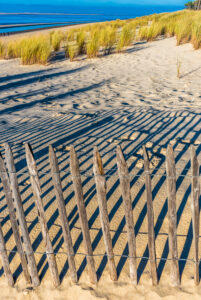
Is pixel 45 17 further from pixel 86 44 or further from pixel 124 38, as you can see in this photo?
pixel 124 38

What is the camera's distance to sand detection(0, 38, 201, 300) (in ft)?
6.17

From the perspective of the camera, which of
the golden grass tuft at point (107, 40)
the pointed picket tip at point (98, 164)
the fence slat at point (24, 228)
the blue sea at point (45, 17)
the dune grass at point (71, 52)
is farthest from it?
the blue sea at point (45, 17)

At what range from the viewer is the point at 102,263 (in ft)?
6.48

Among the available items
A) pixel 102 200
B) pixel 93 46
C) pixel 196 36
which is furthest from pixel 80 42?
pixel 102 200

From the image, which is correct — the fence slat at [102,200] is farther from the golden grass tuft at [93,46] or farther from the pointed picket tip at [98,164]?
the golden grass tuft at [93,46]

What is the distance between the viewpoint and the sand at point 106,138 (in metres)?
1.88

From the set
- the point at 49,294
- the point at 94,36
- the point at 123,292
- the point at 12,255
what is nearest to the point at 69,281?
the point at 49,294

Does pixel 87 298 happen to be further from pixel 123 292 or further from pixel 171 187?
pixel 171 187

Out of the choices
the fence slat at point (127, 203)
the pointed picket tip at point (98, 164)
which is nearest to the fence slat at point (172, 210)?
the fence slat at point (127, 203)

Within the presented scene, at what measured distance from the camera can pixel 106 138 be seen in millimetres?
3748

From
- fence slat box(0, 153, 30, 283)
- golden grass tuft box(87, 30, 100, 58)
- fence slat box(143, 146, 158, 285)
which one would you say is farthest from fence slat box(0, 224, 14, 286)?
golden grass tuft box(87, 30, 100, 58)

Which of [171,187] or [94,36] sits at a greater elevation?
[94,36]

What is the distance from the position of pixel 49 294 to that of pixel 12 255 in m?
0.47

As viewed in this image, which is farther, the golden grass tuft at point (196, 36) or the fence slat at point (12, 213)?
the golden grass tuft at point (196, 36)
